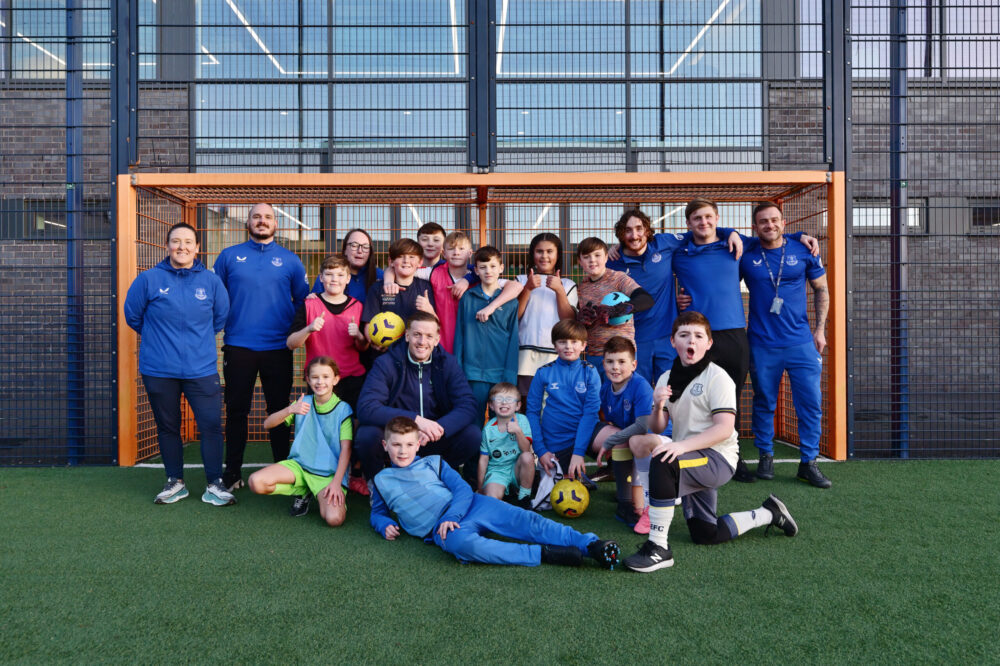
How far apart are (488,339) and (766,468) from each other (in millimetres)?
2358

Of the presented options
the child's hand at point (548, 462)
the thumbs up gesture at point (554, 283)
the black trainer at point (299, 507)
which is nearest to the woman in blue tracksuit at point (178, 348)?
the black trainer at point (299, 507)

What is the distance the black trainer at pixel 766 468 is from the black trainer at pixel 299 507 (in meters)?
3.29

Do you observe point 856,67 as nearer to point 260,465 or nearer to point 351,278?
point 351,278

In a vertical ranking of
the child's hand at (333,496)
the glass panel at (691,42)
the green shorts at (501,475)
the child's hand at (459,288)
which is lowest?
the child's hand at (333,496)

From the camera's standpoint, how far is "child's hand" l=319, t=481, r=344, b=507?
3633 mm

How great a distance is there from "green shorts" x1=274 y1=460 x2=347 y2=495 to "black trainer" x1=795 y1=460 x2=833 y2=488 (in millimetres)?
3362

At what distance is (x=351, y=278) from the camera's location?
15.3ft

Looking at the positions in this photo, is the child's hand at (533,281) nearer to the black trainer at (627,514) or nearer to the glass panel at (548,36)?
the black trainer at (627,514)

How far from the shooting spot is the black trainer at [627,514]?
3545 mm

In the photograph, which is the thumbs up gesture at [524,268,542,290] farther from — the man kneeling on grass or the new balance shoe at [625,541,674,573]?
the new balance shoe at [625,541,674,573]

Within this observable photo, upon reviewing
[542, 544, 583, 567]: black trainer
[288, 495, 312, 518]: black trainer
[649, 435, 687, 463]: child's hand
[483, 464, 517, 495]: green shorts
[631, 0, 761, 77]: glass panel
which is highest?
[631, 0, 761, 77]: glass panel

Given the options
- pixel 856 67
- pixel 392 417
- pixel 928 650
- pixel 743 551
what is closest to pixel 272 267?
pixel 392 417

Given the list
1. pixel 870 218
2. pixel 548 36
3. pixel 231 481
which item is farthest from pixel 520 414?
pixel 870 218

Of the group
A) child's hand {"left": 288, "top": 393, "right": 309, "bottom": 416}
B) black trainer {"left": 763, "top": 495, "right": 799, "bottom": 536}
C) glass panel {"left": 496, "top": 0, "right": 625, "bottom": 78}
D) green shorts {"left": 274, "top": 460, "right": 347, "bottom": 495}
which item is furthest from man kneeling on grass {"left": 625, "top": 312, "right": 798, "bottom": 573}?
glass panel {"left": 496, "top": 0, "right": 625, "bottom": 78}
